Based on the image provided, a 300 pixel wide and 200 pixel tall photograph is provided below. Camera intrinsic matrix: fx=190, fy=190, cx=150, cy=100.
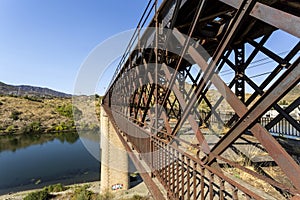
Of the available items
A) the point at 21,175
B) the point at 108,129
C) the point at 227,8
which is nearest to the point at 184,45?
the point at 227,8

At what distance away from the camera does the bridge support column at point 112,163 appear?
1698cm

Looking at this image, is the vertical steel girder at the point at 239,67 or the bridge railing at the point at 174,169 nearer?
the bridge railing at the point at 174,169

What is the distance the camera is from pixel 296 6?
118 inches

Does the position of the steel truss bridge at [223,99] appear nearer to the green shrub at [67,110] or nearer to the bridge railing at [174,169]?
the bridge railing at [174,169]

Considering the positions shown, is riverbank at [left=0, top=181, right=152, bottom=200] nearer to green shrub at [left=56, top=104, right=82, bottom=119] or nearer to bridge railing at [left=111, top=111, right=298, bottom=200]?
bridge railing at [left=111, top=111, right=298, bottom=200]

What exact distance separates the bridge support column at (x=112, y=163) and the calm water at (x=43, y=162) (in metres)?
9.21

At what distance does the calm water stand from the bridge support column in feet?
30.2

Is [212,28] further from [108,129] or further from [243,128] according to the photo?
[108,129]

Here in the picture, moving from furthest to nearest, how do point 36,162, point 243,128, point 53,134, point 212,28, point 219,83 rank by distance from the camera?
point 53,134, point 36,162, point 212,28, point 219,83, point 243,128

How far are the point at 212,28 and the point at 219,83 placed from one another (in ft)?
7.79

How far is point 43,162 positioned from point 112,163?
745 inches

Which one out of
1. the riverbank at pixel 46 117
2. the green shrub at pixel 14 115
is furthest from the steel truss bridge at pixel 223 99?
the green shrub at pixel 14 115

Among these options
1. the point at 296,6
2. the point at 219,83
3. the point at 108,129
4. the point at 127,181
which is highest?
the point at 296,6

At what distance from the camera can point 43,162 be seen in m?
30.0
